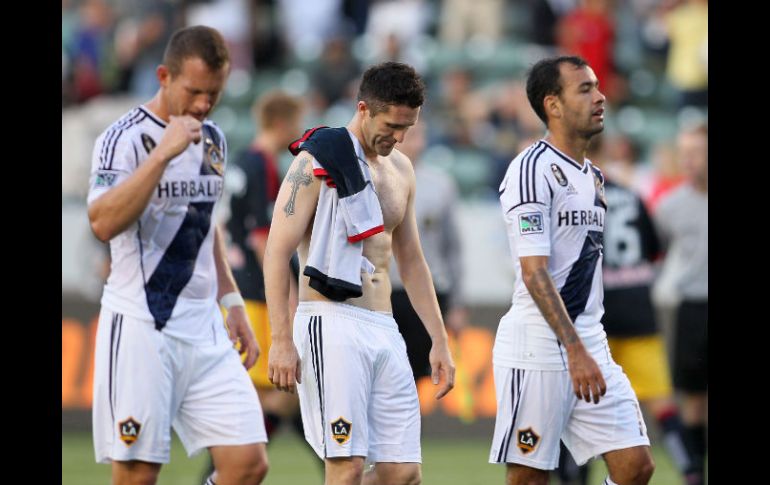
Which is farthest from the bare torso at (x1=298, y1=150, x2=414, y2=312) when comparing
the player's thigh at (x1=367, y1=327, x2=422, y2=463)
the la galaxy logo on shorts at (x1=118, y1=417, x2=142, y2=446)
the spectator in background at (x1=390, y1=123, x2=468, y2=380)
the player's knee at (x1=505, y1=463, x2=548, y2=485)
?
the spectator in background at (x1=390, y1=123, x2=468, y2=380)

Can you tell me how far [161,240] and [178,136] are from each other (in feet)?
2.13

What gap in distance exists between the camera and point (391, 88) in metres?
6.37

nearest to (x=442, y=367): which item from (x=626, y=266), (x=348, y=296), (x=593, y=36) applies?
(x=348, y=296)

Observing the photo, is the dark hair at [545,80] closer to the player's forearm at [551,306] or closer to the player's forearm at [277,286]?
the player's forearm at [551,306]

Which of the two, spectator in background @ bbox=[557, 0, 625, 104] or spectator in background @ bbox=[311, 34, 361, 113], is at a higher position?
spectator in background @ bbox=[557, 0, 625, 104]

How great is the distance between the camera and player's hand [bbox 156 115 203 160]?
20.5 ft

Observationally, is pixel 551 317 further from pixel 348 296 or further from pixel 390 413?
pixel 348 296

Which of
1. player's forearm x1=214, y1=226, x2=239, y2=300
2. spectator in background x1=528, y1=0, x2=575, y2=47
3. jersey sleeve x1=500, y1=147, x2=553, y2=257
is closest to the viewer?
jersey sleeve x1=500, y1=147, x2=553, y2=257

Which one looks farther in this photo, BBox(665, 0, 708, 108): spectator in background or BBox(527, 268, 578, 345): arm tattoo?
BBox(665, 0, 708, 108): spectator in background

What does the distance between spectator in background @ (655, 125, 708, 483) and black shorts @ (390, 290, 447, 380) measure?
2.41 metres

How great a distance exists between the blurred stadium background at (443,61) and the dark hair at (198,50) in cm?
772

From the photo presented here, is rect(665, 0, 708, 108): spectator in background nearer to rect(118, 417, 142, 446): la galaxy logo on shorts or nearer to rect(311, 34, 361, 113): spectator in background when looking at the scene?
rect(311, 34, 361, 113): spectator in background

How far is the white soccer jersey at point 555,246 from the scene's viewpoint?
6965 mm
